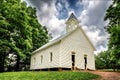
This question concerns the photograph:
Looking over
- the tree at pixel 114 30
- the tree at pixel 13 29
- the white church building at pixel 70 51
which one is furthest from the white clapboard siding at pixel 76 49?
the tree at pixel 13 29

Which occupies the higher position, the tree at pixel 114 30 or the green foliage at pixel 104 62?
the tree at pixel 114 30

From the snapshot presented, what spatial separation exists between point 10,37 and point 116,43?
59.4 feet

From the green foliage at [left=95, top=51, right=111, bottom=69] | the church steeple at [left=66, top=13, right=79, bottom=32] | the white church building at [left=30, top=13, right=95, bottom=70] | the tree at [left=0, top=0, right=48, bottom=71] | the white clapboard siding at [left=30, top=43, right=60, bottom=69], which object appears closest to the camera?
the white church building at [left=30, top=13, right=95, bottom=70]

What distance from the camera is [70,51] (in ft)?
85.1

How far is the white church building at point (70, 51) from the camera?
25109 mm

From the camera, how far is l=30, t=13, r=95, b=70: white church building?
82.4 ft

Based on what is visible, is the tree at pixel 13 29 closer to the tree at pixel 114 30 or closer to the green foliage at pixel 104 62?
the tree at pixel 114 30

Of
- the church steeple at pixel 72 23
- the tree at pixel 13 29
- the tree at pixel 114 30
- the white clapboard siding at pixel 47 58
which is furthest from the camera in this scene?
the tree at pixel 13 29

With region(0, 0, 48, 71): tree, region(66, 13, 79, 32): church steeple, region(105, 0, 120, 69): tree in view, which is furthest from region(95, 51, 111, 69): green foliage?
region(0, 0, 48, 71): tree

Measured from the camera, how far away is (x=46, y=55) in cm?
2880

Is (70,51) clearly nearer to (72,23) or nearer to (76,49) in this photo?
(76,49)

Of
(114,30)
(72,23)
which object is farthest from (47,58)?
(114,30)

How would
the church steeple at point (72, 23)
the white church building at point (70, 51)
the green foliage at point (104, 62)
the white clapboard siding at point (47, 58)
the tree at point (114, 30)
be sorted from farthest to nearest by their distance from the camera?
the green foliage at point (104, 62), the church steeple at point (72, 23), the white clapboard siding at point (47, 58), the white church building at point (70, 51), the tree at point (114, 30)

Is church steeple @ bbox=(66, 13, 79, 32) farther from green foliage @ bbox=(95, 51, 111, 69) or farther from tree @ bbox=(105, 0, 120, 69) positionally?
green foliage @ bbox=(95, 51, 111, 69)
